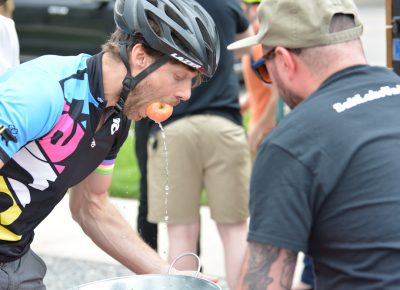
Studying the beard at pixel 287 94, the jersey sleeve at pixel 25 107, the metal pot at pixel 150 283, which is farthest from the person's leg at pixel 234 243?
the beard at pixel 287 94

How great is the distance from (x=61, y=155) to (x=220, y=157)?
2.45 meters

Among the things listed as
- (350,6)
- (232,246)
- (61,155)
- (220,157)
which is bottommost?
(232,246)

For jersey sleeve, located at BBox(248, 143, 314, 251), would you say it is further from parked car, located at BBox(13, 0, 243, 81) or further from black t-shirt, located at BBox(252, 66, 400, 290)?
parked car, located at BBox(13, 0, 243, 81)

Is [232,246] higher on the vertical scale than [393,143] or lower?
lower

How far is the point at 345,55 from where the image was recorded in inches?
98.9

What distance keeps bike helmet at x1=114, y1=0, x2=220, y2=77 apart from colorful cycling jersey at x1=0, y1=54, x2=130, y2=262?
18 cm

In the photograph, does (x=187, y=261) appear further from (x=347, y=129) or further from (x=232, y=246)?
(x=347, y=129)

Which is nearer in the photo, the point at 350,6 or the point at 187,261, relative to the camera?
the point at 350,6

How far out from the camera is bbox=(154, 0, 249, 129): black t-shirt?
17.2 feet

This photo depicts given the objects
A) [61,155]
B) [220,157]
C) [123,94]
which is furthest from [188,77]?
[220,157]

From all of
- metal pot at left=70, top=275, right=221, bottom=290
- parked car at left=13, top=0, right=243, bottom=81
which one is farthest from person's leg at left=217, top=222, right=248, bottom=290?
parked car at left=13, top=0, right=243, bottom=81

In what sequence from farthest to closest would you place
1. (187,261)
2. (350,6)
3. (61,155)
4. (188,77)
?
(187,261) → (188,77) → (61,155) → (350,6)

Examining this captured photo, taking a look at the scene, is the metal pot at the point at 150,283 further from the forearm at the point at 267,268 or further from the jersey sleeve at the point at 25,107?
the jersey sleeve at the point at 25,107

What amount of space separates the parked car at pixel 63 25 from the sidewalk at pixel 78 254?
397cm
